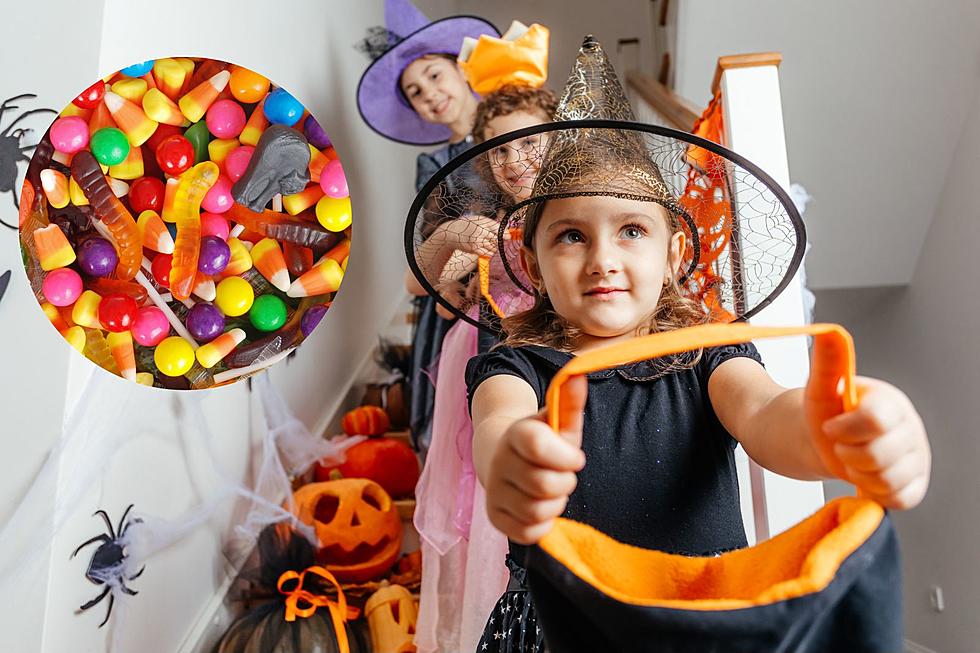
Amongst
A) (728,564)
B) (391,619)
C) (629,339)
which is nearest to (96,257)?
(629,339)

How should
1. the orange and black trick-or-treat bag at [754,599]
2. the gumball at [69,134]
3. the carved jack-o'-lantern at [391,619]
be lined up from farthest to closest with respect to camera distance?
the carved jack-o'-lantern at [391,619] → the gumball at [69,134] → the orange and black trick-or-treat bag at [754,599]

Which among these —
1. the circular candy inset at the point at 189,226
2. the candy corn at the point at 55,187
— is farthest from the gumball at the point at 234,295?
the candy corn at the point at 55,187

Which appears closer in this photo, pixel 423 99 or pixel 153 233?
pixel 153 233

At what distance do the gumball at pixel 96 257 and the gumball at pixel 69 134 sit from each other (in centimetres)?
11

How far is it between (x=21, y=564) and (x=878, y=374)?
11.5 feet

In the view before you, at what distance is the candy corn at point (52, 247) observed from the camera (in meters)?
1.01

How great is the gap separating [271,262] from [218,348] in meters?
0.13

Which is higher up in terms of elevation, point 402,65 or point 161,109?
point 402,65

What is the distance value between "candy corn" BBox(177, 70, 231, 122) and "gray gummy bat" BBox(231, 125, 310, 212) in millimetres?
76

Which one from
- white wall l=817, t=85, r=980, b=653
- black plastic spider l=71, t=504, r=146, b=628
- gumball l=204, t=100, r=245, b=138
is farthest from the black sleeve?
white wall l=817, t=85, r=980, b=653

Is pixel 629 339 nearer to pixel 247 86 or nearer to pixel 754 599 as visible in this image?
pixel 754 599

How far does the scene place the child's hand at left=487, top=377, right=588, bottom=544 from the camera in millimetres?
551

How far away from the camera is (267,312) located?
3.51ft

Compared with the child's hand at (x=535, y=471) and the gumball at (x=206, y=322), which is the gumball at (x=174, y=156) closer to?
the gumball at (x=206, y=322)
